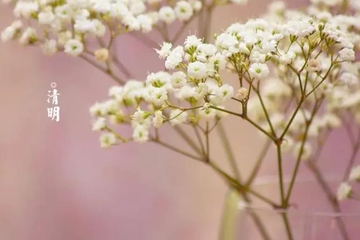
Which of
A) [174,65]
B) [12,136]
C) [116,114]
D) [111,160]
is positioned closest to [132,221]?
[111,160]

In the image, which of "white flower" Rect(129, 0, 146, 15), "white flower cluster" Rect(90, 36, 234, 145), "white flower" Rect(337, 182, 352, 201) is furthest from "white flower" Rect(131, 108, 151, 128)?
"white flower" Rect(337, 182, 352, 201)

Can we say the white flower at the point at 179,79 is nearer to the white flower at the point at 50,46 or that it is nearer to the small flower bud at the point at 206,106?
the small flower bud at the point at 206,106

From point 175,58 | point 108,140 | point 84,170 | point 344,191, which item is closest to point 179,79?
point 175,58

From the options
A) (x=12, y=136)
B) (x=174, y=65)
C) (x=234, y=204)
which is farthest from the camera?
(x=12, y=136)

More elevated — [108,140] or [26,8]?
[26,8]

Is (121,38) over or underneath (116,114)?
over

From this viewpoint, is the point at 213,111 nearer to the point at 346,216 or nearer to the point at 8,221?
the point at 346,216

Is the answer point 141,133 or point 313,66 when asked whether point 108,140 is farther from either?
point 313,66
